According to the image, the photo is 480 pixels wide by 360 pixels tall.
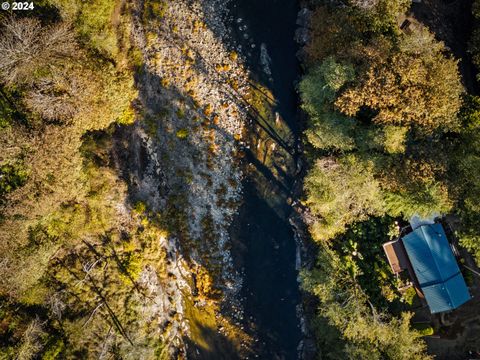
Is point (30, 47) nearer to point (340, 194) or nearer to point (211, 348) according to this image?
point (340, 194)

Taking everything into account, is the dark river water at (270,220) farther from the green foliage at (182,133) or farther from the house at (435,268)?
the house at (435,268)

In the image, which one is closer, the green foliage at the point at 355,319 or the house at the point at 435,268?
the green foliage at the point at 355,319

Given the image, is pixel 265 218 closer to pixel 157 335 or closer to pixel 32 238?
pixel 157 335

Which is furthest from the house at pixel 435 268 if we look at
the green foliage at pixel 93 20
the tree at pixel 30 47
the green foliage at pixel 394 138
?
the tree at pixel 30 47

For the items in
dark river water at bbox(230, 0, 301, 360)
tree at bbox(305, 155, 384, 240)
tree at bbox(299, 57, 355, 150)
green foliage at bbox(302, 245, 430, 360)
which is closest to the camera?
tree at bbox(299, 57, 355, 150)

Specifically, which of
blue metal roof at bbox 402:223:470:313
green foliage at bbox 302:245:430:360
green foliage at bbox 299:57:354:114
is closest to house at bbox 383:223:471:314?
blue metal roof at bbox 402:223:470:313

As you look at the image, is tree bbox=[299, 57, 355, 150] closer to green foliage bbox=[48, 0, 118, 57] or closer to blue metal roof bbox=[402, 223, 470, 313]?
blue metal roof bbox=[402, 223, 470, 313]

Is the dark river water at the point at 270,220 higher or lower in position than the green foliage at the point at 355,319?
higher

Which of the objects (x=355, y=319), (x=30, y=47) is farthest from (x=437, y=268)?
(x=30, y=47)
